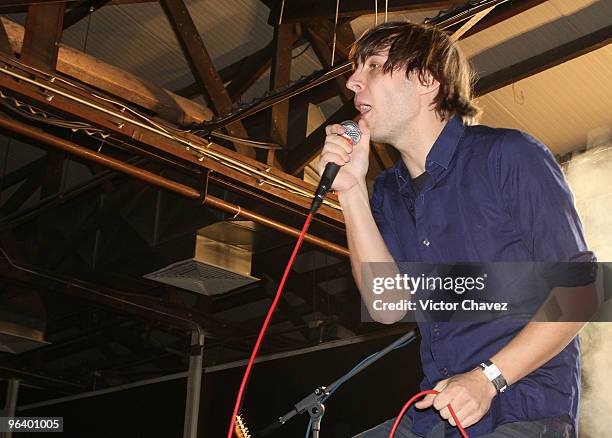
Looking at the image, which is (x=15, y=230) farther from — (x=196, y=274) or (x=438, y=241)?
(x=438, y=241)

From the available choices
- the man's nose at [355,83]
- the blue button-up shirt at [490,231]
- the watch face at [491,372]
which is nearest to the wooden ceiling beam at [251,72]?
the man's nose at [355,83]

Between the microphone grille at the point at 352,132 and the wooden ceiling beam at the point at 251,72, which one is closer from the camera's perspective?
the microphone grille at the point at 352,132

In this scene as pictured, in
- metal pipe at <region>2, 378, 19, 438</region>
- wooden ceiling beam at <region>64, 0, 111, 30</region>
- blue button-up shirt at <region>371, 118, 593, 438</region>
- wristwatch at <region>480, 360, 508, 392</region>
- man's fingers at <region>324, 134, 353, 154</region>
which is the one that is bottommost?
wristwatch at <region>480, 360, 508, 392</region>

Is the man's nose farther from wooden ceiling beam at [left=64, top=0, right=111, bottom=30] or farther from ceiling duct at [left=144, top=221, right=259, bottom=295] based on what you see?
ceiling duct at [left=144, top=221, right=259, bottom=295]

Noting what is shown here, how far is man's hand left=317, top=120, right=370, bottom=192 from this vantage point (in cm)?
182

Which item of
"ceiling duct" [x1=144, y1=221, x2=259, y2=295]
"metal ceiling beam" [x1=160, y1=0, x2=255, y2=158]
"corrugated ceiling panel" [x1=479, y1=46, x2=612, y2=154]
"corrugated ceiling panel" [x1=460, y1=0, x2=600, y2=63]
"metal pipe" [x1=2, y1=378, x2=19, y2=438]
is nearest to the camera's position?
"metal ceiling beam" [x1=160, y1=0, x2=255, y2=158]

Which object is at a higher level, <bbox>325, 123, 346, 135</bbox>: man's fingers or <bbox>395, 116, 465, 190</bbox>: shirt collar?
<bbox>325, 123, 346, 135</bbox>: man's fingers

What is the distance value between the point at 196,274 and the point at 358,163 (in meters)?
5.14

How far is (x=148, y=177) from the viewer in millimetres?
5586

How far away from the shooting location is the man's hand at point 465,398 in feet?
4.37

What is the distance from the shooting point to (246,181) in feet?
17.6

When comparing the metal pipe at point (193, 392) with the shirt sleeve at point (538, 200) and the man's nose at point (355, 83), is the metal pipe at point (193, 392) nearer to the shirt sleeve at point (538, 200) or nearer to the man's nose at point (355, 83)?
the man's nose at point (355, 83)

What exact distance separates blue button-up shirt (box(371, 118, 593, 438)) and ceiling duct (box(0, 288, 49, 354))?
26.5 feet

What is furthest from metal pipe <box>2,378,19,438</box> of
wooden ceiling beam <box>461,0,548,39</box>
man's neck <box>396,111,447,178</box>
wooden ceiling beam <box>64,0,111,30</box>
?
man's neck <box>396,111,447,178</box>
